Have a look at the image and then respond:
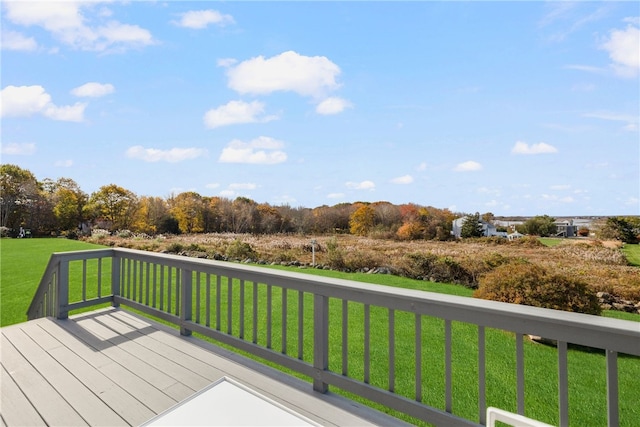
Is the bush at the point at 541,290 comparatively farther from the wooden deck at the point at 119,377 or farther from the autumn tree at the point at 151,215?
the autumn tree at the point at 151,215

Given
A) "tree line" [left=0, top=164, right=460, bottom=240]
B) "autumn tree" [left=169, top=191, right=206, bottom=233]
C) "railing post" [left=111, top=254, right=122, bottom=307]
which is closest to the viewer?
"railing post" [left=111, top=254, right=122, bottom=307]

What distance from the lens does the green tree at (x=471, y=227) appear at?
7.61m

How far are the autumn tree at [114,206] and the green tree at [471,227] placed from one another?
15.4m

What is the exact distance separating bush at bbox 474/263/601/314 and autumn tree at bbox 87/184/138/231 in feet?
55.2

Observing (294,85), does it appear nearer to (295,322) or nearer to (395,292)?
(295,322)

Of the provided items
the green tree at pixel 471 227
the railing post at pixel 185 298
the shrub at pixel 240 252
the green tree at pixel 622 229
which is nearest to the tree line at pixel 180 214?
the green tree at pixel 471 227

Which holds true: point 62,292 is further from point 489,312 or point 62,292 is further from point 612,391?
point 612,391

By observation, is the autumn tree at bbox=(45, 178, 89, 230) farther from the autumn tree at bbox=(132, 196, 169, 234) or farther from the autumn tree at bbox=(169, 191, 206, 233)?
the autumn tree at bbox=(169, 191, 206, 233)

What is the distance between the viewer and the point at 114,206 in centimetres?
1680

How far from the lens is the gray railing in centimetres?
121

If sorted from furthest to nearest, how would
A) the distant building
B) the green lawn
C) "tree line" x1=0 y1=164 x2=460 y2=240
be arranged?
"tree line" x1=0 y1=164 x2=460 y2=240, the green lawn, the distant building

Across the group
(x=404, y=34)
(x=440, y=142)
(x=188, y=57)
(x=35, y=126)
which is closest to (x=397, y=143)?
(x=440, y=142)

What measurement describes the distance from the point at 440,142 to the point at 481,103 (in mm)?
1249

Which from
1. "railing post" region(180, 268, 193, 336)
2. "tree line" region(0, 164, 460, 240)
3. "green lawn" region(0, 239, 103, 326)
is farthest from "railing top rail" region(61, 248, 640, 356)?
"tree line" region(0, 164, 460, 240)
